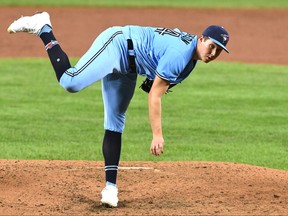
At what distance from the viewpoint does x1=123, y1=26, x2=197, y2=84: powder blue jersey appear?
6.67m

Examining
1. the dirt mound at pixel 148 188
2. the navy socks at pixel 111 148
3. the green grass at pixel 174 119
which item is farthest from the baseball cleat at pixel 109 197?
the green grass at pixel 174 119

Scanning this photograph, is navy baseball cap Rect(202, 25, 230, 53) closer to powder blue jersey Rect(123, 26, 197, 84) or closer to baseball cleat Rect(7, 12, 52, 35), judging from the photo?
powder blue jersey Rect(123, 26, 197, 84)

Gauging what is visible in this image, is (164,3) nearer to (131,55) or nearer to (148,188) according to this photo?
(148,188)

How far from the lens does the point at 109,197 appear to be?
23.3 ft

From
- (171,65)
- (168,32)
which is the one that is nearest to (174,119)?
(168,32)

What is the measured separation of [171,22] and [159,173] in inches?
526

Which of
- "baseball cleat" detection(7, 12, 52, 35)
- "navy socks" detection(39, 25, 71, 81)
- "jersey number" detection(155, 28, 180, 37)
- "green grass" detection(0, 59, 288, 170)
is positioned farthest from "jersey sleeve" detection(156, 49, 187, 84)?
"green grass" detection(0, 59, 288, 170)

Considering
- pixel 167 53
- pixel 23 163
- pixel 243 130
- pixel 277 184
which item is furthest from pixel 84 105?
pixel 167 53

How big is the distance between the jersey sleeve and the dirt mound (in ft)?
3.76

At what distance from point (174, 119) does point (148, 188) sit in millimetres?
4065

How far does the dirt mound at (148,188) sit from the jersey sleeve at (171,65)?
3.76 ft

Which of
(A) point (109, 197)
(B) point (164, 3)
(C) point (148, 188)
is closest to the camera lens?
(A) point (109, 197)

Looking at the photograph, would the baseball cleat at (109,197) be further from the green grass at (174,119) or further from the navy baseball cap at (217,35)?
the green grass at (174,119)

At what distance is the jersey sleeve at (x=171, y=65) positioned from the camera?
21.7 feet
